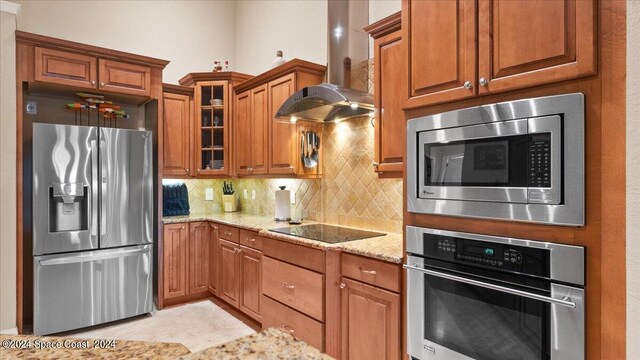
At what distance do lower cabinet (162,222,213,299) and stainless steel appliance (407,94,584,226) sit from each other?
272 centimetres

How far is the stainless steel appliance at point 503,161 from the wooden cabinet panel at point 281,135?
165cm

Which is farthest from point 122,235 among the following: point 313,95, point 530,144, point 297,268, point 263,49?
point 530,144

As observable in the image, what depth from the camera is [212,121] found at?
4215 millimetres

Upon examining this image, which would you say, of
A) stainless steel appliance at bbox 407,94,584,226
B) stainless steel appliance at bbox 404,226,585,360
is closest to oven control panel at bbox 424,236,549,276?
stainless steel appliance at bbox 404,226,585,360

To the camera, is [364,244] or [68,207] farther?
[68,207]

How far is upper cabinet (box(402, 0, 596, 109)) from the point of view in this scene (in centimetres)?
132

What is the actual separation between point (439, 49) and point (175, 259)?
323cm

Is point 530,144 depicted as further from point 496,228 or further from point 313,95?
point 313,95

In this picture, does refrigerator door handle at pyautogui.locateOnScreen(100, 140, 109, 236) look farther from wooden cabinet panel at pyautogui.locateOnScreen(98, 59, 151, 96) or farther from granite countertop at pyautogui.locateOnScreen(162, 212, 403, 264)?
granite countertop at pyautogui.locateOnScreen(162, 212, 403, 264)

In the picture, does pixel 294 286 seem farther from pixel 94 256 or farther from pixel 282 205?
pixel 94 256

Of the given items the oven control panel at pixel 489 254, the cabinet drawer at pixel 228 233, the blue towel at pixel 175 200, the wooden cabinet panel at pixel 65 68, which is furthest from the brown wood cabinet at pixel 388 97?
the blue towel at pixel 175 200

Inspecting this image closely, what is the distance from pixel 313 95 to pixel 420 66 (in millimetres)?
1030
